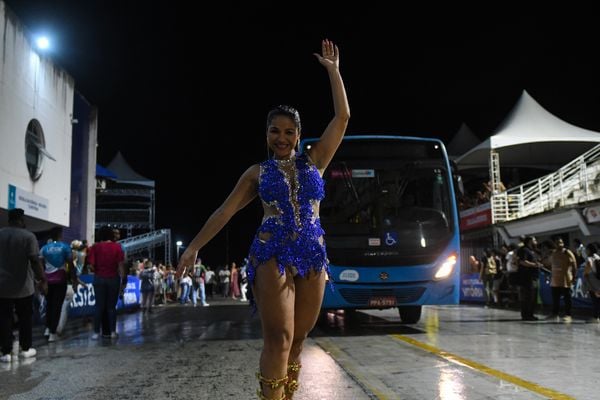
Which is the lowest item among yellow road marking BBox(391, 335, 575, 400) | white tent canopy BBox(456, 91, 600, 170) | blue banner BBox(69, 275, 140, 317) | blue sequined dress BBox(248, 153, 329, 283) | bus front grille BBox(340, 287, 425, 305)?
yellow road marking BBox(391, 335, 575, 400)

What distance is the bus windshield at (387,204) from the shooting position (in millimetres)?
9305

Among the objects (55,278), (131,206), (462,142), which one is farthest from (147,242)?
(55,278)

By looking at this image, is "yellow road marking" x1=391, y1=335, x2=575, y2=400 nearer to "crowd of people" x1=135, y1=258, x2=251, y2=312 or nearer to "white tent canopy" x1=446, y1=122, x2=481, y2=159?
"crowd of people" x1=135, y1=258, x2=251, y2=312

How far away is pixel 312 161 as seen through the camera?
3570mm

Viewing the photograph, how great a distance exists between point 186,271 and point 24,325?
4806 mm

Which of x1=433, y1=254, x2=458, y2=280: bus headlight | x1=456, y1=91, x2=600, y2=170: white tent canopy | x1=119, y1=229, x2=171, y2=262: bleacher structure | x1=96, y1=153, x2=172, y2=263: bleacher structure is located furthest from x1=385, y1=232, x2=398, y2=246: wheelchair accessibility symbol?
x1=96, y1=153, x2=172, y2=263: bleacher structure

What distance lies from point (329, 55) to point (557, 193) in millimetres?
20710

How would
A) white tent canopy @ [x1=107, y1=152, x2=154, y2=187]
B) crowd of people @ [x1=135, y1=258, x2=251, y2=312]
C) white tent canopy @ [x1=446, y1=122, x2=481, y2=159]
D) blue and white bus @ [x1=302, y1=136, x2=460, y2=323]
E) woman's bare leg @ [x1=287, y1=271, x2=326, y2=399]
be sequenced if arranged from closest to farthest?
woman's bare leg @ [x1=287, y1=271, x2=326, y2=399] < blue and white bus @ [x1=302, y1=136, x2=460, y2=323] < crowd of people @ [x1=135, y1=258, x2=251, y2=312] < white tent canopy @ [x1=446, y1=122, x2=481, y2=159] < white tent canopy @ [x1=107, y1=152, x2=154, y2=187]

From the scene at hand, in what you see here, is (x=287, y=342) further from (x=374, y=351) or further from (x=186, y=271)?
(x=374, y=351)

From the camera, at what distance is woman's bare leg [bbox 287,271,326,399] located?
10.8 ft

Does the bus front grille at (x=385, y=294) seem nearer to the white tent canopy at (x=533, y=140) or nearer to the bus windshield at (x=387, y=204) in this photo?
the bus windshield at (x=387, y=204)

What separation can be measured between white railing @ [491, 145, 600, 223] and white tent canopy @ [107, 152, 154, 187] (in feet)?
105

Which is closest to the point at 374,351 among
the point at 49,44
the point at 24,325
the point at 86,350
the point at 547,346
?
the point at 547,346

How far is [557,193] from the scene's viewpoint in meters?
22.1
